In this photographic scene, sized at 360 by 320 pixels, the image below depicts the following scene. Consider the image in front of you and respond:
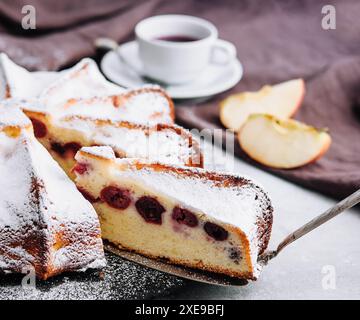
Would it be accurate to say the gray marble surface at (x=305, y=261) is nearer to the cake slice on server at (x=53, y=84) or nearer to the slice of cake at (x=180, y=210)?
the slice of cake at (x=180, y=210)

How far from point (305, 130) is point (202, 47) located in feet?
1.97

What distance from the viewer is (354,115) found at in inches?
106

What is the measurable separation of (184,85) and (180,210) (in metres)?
1.07

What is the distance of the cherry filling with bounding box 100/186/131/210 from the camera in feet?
6.03

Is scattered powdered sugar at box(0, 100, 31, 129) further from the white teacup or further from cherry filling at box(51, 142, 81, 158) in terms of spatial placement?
the white teacup

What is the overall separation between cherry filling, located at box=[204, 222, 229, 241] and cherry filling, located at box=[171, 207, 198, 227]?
0.04 m

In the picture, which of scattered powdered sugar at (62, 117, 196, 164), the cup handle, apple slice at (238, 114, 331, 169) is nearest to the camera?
scattered powdered sugar at (62, 117, 196, 164)

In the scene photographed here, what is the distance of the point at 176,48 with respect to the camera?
8.54ft

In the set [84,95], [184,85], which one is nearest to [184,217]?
[84,95]

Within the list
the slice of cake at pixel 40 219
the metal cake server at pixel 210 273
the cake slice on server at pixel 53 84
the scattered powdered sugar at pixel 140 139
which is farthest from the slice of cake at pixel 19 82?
the metal cake server at pixel 210 273

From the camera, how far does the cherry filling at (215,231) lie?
1.74m

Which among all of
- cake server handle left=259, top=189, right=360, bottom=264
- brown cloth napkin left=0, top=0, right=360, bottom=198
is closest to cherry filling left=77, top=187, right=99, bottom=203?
cake server handle left=259, top=189, right=360, bottom=264
